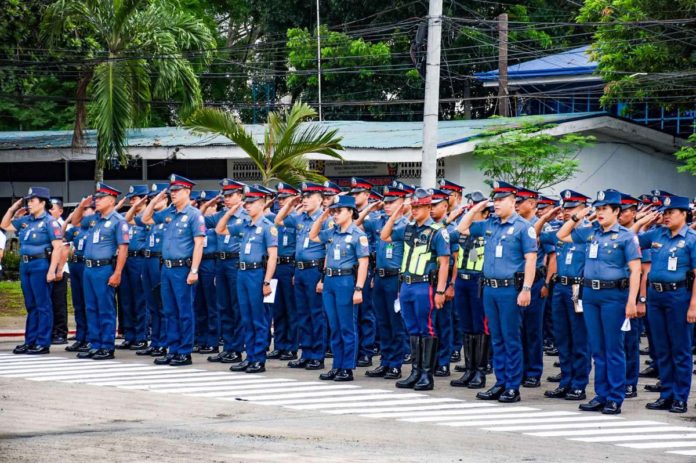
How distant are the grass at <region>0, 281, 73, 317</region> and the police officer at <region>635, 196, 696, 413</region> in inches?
548

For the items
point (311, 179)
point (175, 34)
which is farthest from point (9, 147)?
point (311, 179)

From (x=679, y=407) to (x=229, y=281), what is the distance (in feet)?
22.3

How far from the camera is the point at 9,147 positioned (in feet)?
108

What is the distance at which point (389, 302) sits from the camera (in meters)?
15.1

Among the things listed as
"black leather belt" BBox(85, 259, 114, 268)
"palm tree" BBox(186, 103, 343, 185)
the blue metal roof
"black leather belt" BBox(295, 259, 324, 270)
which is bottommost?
"black leather belt" BBox(85, 259, 114, 268)

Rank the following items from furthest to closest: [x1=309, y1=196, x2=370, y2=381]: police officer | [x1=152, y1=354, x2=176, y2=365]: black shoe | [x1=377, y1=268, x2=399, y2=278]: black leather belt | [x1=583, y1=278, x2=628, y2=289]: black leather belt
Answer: [x1=152, y1=354, x2=176, y2=365]: black shoe
[x1=377, y1=268, x2=399, y2=278]: black leather belt
[x1=309, y1=196, x2=370, y2=381]: police officer
[x1=583, y1=278, x2=628, y2=289]: black leather belt

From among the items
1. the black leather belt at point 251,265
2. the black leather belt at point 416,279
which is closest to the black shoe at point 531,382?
the black leather belt at point 416,279

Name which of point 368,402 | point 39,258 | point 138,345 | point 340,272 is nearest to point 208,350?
point 138,345

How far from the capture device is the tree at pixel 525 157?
25922 mm

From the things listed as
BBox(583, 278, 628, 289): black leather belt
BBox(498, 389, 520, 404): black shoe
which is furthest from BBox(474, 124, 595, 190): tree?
BBox(583, 278, 628, 289): black leather belt

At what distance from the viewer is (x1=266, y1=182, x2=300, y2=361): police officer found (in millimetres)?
16453

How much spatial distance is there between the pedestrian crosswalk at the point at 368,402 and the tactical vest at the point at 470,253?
221cm

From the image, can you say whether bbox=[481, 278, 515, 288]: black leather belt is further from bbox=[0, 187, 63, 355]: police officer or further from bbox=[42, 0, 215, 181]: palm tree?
bbox=[42, 0, 215, 181]: palm tree

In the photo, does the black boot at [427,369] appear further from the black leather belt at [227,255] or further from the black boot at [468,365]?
the black leather belt at [227,255]
